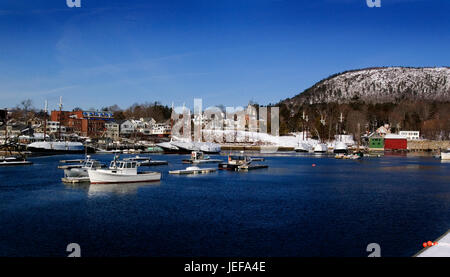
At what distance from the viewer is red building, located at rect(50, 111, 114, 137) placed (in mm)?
156000

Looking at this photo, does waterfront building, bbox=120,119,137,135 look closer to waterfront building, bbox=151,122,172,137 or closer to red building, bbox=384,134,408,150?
waterfront building, bbox=151,122,172,137

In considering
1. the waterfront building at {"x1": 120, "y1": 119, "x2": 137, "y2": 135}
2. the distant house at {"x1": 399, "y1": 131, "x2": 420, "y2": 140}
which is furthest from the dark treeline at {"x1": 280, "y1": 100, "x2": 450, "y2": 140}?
the waterfront building at {"x1": 120, "y1": 119, "x2": 137, "y2": 135}

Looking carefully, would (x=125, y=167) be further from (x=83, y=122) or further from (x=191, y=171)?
(x=83, y=122)

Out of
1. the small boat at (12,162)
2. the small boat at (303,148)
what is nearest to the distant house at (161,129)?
the small boat at (303,148)

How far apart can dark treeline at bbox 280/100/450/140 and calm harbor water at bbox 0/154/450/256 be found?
10666 cm

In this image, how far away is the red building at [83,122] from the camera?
6142 inches

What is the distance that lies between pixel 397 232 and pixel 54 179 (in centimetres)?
3534

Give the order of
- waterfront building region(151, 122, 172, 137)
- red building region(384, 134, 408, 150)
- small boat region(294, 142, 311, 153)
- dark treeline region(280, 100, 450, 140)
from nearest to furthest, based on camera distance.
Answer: small boat region(294, 142, 311, 153)
red building region(384, 134, 408, 150)
dark treeline region(280, 100, 450, 140)
waterfront building region(151, 122, 172, 137)

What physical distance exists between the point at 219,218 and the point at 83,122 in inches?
5677

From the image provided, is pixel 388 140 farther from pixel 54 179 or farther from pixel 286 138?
pixel 54 179

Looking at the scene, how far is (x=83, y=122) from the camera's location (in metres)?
160

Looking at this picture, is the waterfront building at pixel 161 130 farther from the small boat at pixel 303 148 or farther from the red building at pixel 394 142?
the red building at pixel 394 142

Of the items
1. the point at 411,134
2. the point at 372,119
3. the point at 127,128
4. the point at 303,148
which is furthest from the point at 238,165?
the point at 372,119
